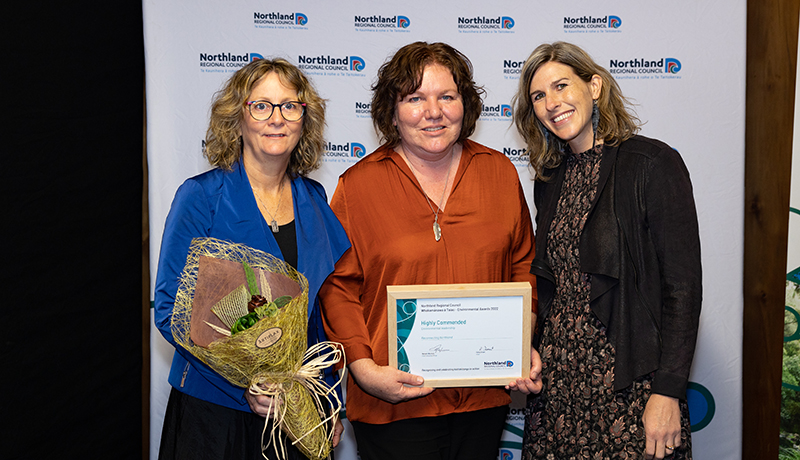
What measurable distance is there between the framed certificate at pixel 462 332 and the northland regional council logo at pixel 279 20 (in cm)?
174

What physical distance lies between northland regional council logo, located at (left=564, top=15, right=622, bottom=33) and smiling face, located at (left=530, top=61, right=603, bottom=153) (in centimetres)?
106

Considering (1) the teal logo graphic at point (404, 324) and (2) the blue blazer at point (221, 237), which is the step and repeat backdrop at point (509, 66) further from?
(1) the teal logo graphic at point (404, 324)

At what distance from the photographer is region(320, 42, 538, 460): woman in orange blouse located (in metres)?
1.75

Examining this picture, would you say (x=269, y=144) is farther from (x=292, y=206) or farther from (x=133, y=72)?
(x=133, y=72)

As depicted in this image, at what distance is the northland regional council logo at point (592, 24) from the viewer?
107 inches

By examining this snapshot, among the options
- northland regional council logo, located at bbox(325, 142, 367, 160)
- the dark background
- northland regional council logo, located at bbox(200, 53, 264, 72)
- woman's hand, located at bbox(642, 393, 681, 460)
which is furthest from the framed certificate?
northland regional council logo, located at bbox(200, 53, 264, 72)

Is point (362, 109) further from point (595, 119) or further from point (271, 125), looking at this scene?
point (595, 119)

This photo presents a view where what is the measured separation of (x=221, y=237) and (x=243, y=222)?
0.26ft

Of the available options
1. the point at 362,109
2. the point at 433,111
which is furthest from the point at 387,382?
the point at 362,109

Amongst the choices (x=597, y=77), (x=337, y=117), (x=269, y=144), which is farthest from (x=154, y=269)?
(x=597, y=77)

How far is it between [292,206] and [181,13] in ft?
4.93

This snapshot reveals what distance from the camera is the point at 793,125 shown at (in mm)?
2660

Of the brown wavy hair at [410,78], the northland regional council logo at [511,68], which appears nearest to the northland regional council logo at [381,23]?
the northland regional council logo at [511,68]

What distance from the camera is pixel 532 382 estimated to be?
173 cm
